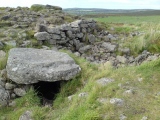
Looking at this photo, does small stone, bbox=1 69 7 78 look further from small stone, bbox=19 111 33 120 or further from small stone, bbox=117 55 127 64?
small stone, bbox=117 55 127 64

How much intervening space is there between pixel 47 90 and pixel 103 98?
269 centimetres

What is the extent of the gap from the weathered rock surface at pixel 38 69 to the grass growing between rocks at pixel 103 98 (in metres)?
0.36

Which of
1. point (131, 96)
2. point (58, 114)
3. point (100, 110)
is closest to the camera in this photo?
point (100, 110)

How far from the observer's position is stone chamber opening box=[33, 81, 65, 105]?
7.90 m

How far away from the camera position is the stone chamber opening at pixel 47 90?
25.9 feet

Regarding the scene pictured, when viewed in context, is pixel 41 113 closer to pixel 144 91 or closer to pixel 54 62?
pixel 54 62

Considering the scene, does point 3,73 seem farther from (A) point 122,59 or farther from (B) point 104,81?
(A) point 122,59

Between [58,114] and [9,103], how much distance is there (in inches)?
68.2

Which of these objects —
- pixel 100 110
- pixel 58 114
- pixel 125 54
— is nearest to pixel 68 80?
pixel 58 114

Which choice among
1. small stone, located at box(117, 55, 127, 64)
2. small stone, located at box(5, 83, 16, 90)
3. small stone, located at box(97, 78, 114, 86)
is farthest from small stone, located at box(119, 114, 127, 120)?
small stone, located at box(117, 55, 127, 64)

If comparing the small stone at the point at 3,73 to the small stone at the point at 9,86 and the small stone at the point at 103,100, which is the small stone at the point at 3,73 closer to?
the small stone at the point at 9,86

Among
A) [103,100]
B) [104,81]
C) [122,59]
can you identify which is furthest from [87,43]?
[103,100]

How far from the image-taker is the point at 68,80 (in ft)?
26.6

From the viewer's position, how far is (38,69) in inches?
308
